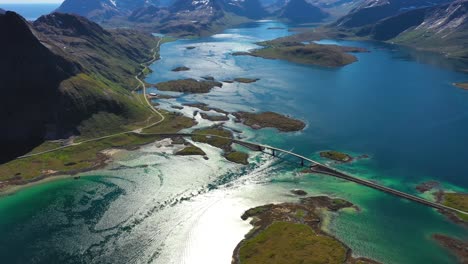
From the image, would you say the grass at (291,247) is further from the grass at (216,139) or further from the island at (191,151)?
→ the grass at (216,139)

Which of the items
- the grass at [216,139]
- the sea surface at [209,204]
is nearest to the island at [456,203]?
the sea surface at [209,204]

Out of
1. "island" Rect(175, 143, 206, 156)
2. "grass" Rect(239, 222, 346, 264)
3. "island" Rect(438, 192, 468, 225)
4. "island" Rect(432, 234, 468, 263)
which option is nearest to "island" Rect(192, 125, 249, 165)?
"island" Rect(175, 143, 206, 156)

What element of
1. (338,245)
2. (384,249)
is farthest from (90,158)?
(384,249)

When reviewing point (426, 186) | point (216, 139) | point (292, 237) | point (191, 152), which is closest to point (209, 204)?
point (292, 237)

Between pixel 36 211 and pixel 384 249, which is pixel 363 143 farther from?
pixel 36 211

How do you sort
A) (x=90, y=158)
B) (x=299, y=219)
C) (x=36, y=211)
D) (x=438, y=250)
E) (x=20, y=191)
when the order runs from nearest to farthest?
(x=438, y=250)
(x=299, y=219)
(x=36, y=211)
(x=20, y=191)
(x=90, y=158)

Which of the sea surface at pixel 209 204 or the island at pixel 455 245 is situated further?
the sea surface at pixel 209 204

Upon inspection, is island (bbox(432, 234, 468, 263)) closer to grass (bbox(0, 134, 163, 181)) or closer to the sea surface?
the sea surface
